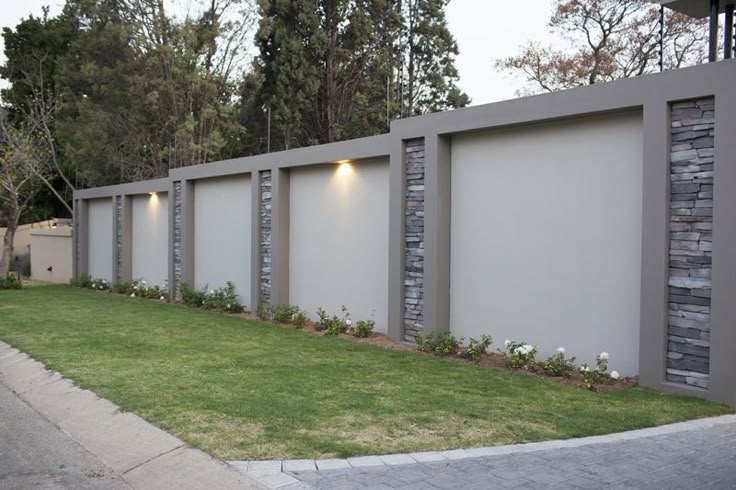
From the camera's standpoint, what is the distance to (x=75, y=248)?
76.2 feet

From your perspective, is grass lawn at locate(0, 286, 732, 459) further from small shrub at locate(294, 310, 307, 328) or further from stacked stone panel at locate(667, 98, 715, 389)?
small shrub at locate(294, 310, 307, 328)

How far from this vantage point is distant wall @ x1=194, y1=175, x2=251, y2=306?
1427cm

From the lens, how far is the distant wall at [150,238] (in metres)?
18.0

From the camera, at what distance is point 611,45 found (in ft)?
76.8

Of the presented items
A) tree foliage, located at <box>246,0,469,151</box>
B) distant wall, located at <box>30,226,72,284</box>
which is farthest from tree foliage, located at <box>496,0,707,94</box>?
distant wall, located at <box>30,226,72,284</box>

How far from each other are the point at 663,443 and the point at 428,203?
502 centimetres

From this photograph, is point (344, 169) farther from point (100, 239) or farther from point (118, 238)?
point (100, 239)

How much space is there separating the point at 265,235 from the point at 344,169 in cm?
265

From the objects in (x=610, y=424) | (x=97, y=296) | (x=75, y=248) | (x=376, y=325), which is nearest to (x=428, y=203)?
(x=376, y=325)

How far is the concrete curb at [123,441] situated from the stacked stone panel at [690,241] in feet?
14.7

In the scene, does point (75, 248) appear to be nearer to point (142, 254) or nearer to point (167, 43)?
point (142, 254)

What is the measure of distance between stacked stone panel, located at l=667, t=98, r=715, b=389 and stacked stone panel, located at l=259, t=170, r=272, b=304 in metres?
8.22

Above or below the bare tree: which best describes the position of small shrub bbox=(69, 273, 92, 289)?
below

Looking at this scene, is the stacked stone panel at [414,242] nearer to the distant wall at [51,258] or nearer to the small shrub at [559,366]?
the small shrub at [559,366]
